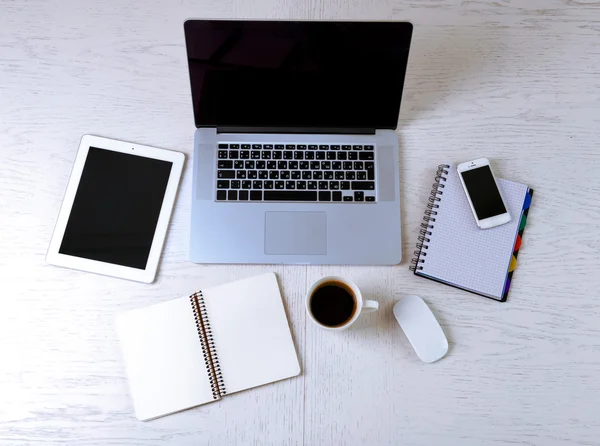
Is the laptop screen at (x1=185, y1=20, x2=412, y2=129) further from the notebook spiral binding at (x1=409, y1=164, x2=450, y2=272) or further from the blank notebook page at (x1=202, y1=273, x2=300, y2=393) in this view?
the blank notebook page at (x1=202, y1=273, x2=300, y2=393)

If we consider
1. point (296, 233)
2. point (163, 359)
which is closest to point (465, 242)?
point (296, 233)

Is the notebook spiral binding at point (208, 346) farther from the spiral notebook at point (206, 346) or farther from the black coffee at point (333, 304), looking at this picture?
the black coffee at point (333, 304)

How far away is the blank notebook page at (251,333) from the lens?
88 centimetres

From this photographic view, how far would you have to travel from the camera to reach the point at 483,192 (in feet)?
3.08

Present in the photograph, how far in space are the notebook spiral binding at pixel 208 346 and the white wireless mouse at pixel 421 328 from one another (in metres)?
0.30

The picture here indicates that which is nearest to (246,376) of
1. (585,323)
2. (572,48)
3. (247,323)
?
(247,323)

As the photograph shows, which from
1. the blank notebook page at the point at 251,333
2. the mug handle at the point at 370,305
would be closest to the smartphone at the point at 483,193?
the mug handle at the point at 370,305

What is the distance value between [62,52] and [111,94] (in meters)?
0.13

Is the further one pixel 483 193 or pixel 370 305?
pixel 483 193

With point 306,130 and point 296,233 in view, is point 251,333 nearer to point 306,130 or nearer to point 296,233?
point 296,233

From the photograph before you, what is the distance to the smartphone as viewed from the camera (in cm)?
92

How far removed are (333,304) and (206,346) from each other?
22 cm

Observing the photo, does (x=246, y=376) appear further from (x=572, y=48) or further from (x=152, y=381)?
(x=572, y=48)

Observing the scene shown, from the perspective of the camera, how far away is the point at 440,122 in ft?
3.27
